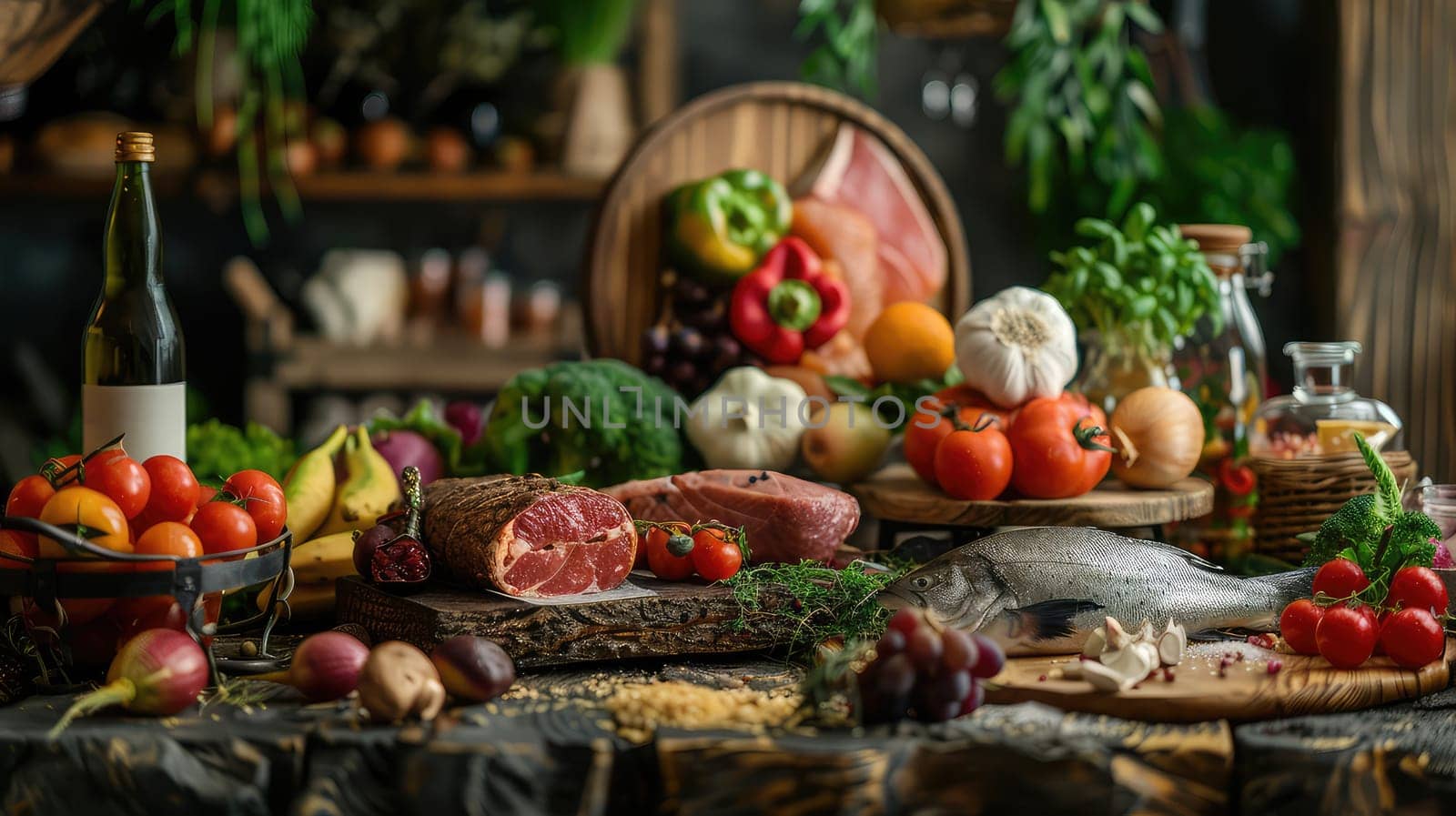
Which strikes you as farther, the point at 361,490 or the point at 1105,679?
the point at 361,490

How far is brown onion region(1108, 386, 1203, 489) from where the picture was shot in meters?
1.74

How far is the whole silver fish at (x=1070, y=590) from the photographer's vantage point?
142 cm

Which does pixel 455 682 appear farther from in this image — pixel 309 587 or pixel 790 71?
pixel 790 71

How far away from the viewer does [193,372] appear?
3.80 meters

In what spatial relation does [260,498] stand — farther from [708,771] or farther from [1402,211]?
[1402,211]

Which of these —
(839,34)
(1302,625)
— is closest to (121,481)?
(1302,625)

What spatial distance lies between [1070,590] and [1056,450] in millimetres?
267

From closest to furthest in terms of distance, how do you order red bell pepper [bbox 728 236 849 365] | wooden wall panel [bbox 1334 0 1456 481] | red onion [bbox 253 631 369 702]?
red onion [bbox 253 631 369 702] < red bell pepper [bbox 728 236 849 365] < wooden wall panel [bbox 1334 0 1456 481]

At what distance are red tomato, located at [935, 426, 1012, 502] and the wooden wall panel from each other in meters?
1.58

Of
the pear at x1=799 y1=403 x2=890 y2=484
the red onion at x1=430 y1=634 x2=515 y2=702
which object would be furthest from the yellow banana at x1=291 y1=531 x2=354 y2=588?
the pear at x1=799 y1=403 x2=890 y2=484

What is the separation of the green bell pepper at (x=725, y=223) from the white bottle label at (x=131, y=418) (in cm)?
96

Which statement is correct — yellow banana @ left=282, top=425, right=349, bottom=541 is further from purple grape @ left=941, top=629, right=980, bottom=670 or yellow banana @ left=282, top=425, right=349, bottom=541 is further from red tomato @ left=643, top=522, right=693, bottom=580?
purple grape @ left=941, top=629, right=980, bottom=670

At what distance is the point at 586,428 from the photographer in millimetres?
1927

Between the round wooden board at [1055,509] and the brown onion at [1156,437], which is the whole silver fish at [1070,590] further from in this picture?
the brown onion at [1156,437]
